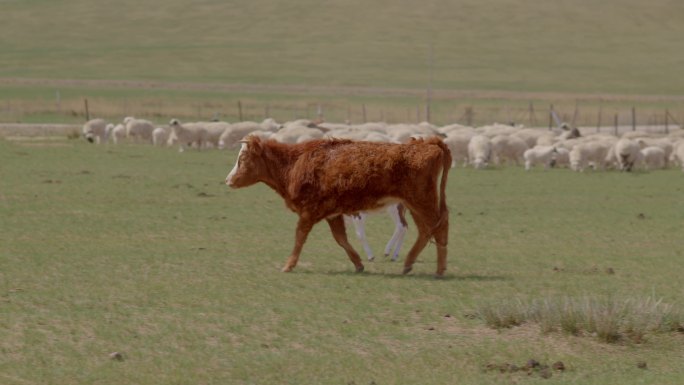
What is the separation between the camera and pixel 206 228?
55.6 feet

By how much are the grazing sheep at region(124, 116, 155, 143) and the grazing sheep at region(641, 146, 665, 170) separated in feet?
49.1

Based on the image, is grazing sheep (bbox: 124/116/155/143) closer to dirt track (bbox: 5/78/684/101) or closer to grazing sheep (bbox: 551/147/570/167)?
grazing sheep (bbox: 551/147/570/167)

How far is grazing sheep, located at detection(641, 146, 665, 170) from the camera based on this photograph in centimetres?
3162

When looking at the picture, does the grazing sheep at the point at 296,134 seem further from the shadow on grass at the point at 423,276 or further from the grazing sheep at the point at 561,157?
the shadow on grass at the point at 423,276

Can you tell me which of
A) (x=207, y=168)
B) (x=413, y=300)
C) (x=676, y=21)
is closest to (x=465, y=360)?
(x=413, y=300)

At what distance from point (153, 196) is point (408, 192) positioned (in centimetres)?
910

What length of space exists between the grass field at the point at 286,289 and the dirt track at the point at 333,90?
194 ft

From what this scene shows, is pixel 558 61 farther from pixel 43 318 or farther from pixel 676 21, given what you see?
pixel 43 318

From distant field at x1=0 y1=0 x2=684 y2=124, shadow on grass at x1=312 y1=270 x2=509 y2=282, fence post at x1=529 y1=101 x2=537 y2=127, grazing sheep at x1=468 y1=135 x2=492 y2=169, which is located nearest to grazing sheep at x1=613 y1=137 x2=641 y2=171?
grazing sheep at x1=468 y1=135 x2=492 y2=169

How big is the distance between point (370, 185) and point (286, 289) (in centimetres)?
171

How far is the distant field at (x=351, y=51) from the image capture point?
78312 millimetres

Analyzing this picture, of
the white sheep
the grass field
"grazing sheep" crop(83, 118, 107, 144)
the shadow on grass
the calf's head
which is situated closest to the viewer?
the grass field

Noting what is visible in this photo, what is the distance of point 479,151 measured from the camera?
100.0 feet

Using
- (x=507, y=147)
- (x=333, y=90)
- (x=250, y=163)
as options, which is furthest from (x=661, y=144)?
(x=333, y=90)
